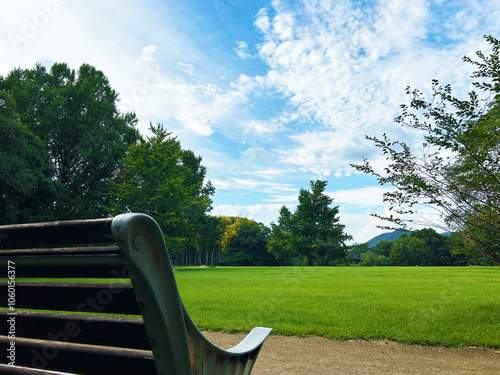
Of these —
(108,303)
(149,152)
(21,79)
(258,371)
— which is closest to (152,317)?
(108,303)

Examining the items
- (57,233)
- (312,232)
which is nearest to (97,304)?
(57,233)

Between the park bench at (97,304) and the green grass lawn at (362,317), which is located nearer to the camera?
the park bench at (97,304)

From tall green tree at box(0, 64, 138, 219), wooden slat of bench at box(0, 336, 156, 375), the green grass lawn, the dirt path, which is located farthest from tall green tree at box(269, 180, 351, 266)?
wooden slat of bench at box(0, 336, 156, 375)

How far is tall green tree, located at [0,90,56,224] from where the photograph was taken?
22.0 meters

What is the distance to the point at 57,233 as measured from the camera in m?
0.98

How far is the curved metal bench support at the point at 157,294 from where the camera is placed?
2.66 ft

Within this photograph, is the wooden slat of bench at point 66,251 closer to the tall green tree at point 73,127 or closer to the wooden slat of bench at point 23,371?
the wooden slat of bench at point 23,371

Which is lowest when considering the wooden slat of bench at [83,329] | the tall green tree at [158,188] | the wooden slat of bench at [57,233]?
the wooden slat of bench at [83,329]

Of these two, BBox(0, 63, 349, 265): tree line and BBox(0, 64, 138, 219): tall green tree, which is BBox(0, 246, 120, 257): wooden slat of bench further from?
BBox(0, 64, 138, 219): tall green tree

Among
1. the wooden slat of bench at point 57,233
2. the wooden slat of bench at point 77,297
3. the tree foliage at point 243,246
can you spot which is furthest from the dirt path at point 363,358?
the tree foliage at point 243,246

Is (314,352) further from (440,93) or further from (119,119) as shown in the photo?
(119,119)

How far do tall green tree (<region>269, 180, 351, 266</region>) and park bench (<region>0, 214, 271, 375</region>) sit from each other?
5138 cm

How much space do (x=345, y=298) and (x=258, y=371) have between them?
6713mm

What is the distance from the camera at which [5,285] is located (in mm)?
1343
